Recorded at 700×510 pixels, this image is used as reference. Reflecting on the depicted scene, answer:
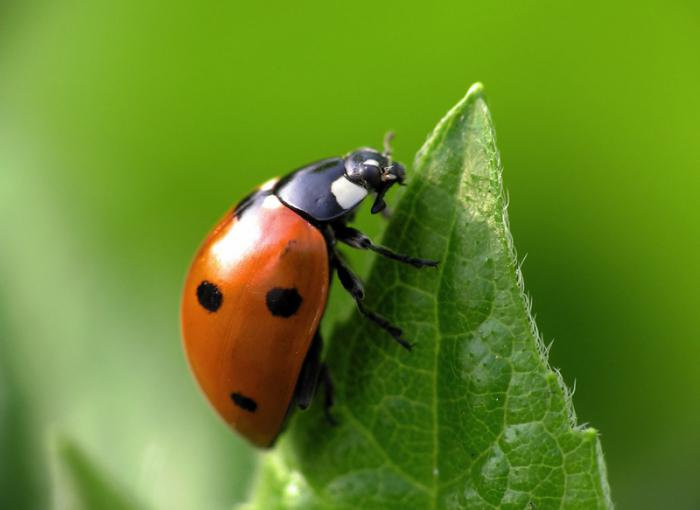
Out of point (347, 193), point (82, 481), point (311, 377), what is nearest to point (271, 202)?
point (347, 193)

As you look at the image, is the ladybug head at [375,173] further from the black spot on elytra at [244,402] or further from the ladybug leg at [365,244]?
the black spot on elytra at [244,402]

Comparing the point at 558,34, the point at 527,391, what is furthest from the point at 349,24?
the point at 527,391

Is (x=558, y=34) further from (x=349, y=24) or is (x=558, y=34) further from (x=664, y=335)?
(x=664, y=335)

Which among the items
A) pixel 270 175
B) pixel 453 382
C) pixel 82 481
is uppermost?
pixel 270 175

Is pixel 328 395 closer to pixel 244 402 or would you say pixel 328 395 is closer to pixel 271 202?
pixel 244 402

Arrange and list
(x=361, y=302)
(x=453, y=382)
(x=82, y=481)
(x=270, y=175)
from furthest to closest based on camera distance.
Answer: (x=270, y=175) < (x=82, y=481) < (x=361, y=302) < (x=453, y=382)

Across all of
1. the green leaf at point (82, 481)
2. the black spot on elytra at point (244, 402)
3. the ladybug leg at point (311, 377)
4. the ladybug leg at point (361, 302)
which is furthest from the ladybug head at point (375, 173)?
the green leaf at point (82, 481)
